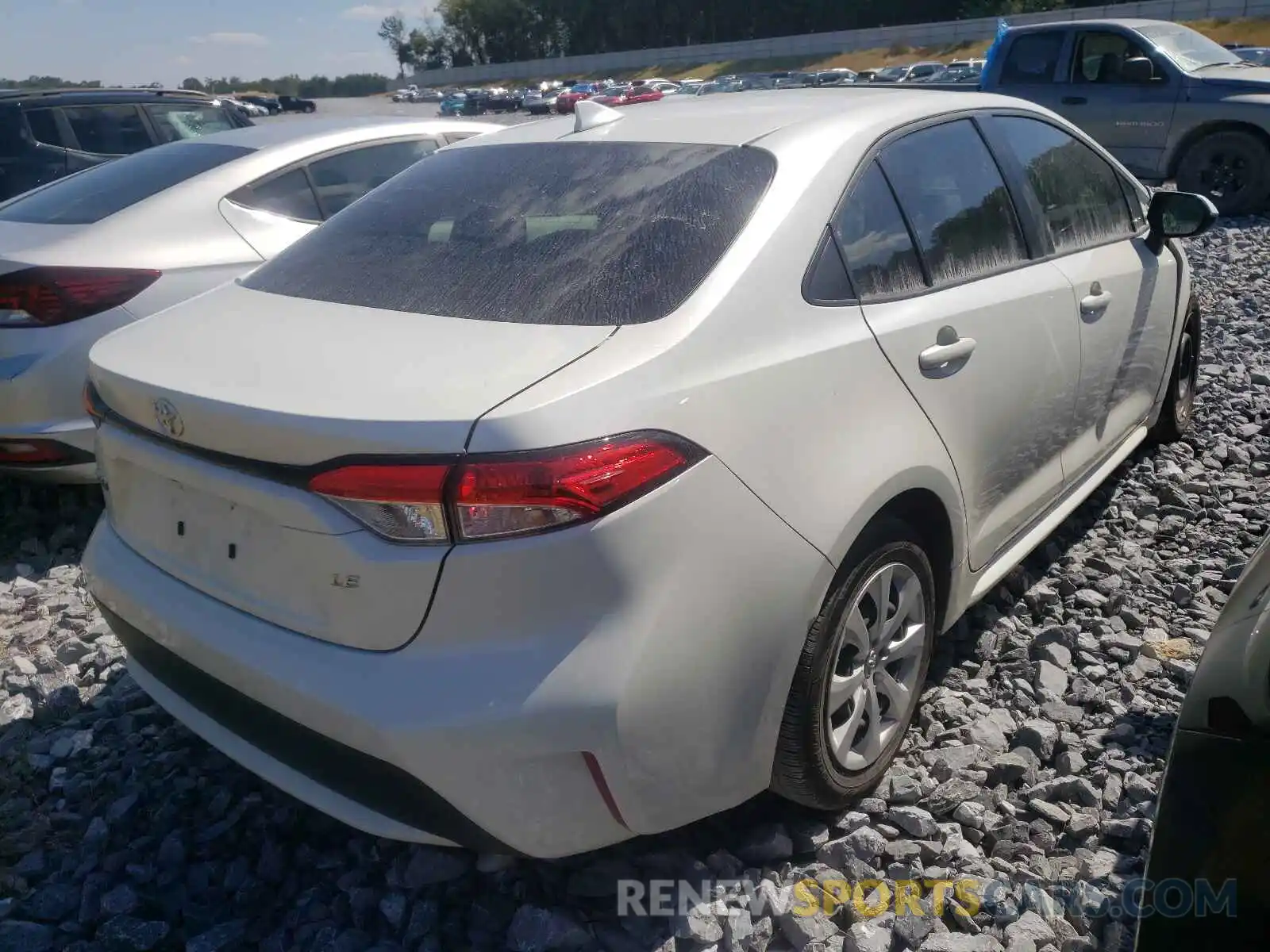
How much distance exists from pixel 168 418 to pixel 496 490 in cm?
79

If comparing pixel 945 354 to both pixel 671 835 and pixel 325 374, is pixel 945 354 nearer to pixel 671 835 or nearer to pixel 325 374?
pixel 671 835

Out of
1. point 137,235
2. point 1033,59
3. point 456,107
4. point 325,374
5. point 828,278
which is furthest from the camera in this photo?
point 456,107

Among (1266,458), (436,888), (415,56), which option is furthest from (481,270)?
(415,56)

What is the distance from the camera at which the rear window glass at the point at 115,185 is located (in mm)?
4324

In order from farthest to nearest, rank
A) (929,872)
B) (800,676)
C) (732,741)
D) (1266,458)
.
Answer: (1266,458) → (929,872) → (800,676) → (732,741)

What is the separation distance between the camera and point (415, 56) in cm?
10894

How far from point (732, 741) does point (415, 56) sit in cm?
11873

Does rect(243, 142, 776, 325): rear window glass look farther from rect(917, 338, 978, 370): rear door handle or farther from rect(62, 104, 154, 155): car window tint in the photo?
rect(62, 104, 154, 155): car window tint

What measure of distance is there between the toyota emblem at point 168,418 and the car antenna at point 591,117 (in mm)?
1429

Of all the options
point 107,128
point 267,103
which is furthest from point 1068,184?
point 267,103

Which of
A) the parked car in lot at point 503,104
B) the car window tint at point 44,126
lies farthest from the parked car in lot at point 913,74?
the car window tint at point 44,126

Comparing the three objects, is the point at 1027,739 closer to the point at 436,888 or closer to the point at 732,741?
the point at 732,741

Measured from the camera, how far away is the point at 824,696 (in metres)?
2.15

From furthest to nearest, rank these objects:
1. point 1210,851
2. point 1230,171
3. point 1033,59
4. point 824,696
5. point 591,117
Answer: point 1033,59 → point 1230,171 → point 591,117 → point 824,696 → point 1210,851
